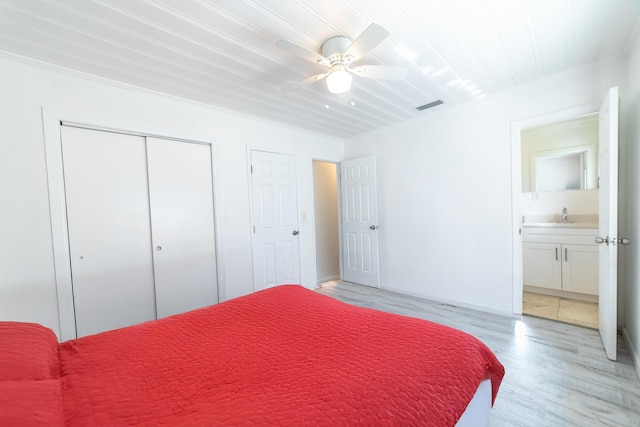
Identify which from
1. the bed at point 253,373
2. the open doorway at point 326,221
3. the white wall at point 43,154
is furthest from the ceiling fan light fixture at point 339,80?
the open doorway at point 326,221

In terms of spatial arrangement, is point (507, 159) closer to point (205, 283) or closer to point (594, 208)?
point (594, 208)

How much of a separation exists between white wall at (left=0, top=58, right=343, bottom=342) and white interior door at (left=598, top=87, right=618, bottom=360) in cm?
332

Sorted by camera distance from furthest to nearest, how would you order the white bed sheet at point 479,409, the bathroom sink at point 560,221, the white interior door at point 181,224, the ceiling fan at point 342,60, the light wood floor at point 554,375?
the bathroom sink at point 560,221
the white interior door at point 181,224
the ceiling fan at point 342,60
the light wood floor at point 554,375
the white bed sheet at point 479,409

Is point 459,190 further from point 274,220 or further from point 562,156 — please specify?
point 274,220

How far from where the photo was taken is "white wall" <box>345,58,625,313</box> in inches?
102

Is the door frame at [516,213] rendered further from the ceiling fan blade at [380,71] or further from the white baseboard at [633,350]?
the ceiling fan blade at [380,71]

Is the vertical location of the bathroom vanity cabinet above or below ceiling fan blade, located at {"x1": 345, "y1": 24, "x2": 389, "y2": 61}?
below

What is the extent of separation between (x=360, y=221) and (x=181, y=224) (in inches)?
99.7

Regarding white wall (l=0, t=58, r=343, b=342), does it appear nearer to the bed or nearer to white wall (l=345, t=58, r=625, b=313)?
the bed

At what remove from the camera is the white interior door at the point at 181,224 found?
2.55 meters

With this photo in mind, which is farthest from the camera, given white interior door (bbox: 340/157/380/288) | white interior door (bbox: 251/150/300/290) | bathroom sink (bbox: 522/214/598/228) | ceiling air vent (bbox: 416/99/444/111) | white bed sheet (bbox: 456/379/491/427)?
white interior door (bbox: 340/157/380/288)

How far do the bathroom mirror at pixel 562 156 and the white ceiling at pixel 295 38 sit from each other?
1.62 meters

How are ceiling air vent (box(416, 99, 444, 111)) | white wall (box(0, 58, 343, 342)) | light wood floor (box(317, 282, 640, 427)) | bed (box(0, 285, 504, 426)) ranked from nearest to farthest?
bed (box(0, 285, 504, 426)), light wood floor (box(317, 282, 640, 427)), white wall (box(0, 58, 343, 342)), ceiling air vent (box(416, 99, 444, 111))

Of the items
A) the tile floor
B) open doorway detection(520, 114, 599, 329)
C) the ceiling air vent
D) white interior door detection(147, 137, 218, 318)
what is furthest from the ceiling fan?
the tile floor
